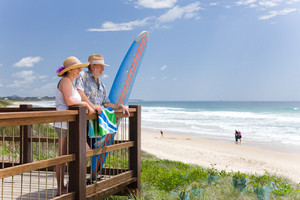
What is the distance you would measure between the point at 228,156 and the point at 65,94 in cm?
1623

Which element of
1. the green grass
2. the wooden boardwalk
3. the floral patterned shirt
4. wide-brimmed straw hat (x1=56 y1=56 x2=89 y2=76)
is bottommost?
the green grass

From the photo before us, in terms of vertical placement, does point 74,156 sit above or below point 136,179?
above

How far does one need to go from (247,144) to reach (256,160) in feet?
21.0

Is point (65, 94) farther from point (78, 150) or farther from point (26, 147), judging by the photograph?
point (26, 147)

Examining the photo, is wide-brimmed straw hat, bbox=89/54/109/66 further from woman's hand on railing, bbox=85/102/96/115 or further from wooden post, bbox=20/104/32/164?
wooden post, bbox=20/104/32/164

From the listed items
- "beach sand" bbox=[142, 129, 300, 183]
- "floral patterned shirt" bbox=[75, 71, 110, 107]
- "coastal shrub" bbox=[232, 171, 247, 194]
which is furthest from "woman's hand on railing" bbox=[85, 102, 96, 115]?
"beach sand" bbox=[142, 129, 300, 183]

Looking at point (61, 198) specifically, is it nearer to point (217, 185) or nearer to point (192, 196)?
point (192, 196)

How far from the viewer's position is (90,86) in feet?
15.8

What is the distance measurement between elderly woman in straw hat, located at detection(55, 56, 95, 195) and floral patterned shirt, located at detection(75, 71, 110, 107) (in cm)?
22

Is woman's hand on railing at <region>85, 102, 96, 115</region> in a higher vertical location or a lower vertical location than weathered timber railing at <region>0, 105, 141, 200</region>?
higher

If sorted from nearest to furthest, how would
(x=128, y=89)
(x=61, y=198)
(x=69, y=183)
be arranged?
(x=61, y=198)
(x=69, y=183)
(x=128, y=89)

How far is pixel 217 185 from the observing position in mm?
7320

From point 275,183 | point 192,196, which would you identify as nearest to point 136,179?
point 192,196

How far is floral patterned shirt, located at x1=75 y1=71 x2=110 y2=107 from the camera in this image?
15.4ft
